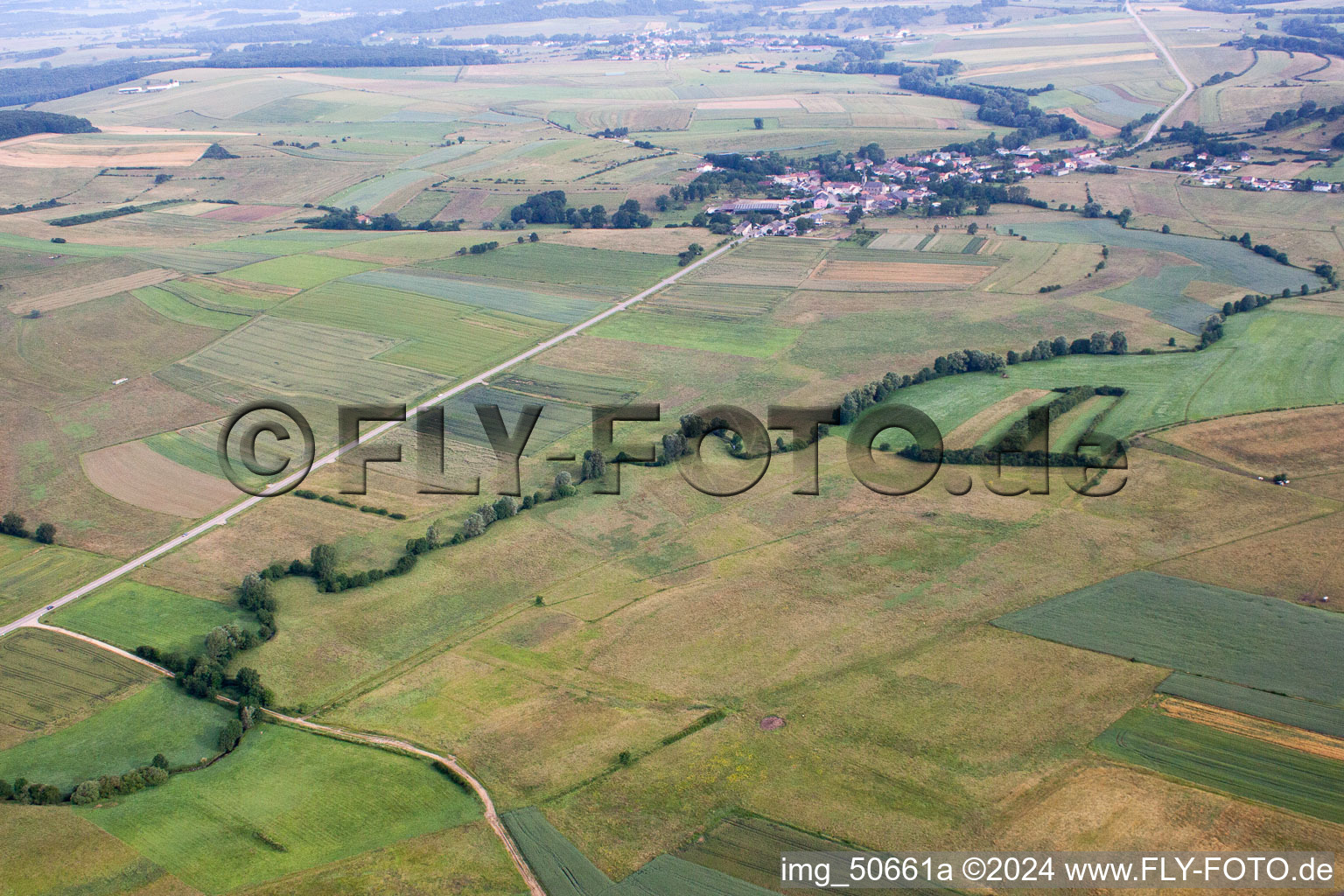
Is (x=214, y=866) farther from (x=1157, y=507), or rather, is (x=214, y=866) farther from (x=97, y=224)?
(x=97, y=224)

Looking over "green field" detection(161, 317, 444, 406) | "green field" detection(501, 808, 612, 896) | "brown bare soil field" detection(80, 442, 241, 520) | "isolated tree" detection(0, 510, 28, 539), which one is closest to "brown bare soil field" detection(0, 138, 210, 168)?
"green field" detection(161, 317, 444, 406)

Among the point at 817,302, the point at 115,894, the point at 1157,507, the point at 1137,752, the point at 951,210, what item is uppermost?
the point at 951,210

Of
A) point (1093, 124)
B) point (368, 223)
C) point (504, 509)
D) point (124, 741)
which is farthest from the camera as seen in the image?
point (1093, 124)

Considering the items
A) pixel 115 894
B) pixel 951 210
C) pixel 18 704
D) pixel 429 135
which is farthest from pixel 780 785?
pixel 429 135

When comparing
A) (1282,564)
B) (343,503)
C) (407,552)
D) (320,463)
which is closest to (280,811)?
(407,552)

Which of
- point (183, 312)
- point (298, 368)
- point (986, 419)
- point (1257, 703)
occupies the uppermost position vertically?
point (183, 312)

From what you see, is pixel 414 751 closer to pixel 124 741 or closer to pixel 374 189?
pixel 124 741
